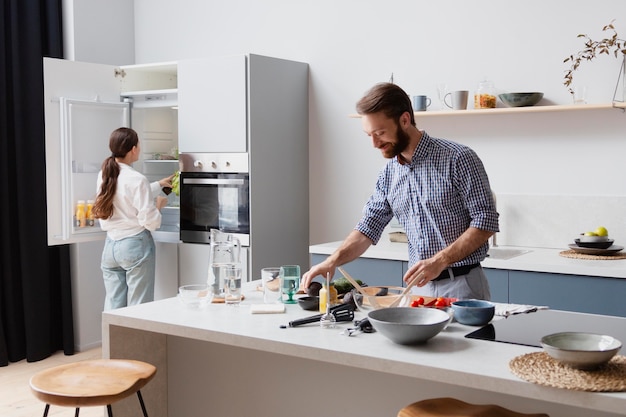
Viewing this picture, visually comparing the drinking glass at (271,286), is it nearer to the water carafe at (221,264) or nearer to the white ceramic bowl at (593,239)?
the water carafe at (221,264)

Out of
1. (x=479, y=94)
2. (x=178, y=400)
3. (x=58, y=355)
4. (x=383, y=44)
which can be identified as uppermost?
(x=383, y=44)

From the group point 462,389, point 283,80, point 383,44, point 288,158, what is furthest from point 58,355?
point 462,389

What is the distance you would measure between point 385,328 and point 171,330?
0.78m

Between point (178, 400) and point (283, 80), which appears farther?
point (283, 80)

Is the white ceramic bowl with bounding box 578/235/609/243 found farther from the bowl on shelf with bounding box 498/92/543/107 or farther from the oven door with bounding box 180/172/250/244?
the oven door with bounding box 180/172/250/244

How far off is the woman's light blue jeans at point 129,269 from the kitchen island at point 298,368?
193cm

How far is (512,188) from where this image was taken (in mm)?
4391

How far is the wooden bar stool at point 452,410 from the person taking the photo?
205 cm

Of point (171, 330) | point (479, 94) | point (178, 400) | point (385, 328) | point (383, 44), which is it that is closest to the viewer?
point (385, 328)

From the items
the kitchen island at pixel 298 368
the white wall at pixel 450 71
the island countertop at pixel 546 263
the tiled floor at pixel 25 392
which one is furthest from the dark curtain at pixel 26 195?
the kitchen island at pixel 298 368

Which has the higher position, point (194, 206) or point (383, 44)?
point (383, 44)

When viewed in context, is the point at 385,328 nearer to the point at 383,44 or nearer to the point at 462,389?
the point at 462,389

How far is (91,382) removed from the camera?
239cm

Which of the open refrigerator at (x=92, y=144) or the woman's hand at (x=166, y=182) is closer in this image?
the open refrigerator at (x=92, y=144)
